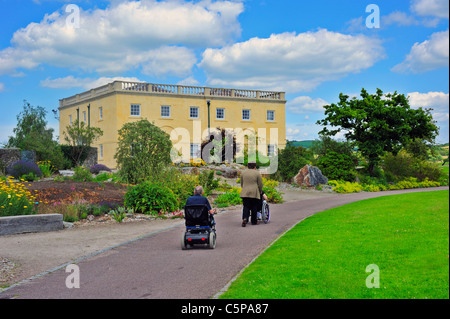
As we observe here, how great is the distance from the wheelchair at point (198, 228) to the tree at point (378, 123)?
74.3ft

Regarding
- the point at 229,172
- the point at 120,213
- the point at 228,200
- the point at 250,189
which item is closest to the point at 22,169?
the point at 120,213

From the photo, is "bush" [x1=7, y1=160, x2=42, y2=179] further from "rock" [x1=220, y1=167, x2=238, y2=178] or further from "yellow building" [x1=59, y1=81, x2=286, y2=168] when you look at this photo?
"yellow building" [x1=59, y1=81, x2=286, y2=168]

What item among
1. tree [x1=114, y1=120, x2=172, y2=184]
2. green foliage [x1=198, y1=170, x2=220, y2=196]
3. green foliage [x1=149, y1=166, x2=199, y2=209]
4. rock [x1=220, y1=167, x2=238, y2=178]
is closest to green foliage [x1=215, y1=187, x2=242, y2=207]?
green foliage [x1=198, y1=170, x2=220, y2=196]

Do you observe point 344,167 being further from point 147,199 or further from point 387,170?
point 147,199

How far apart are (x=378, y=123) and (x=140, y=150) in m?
17.4

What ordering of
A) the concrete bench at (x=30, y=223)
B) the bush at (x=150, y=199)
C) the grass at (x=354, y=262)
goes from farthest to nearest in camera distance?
the bush at (x=150, y=199), the concrete bench at (x=30, y=223), the grass at (x=354, y=262)

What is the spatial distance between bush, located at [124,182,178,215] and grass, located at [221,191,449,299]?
5.80m

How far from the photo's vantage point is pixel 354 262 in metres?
7.57

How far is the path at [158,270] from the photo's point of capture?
6654 mm

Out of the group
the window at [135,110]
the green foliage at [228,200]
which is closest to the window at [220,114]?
the window at [135,110]

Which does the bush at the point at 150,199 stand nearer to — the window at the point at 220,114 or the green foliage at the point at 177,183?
the green foliage at the point at 177,183

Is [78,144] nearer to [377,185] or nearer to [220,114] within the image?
[220,114]

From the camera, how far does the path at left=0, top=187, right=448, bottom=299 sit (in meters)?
6.65
